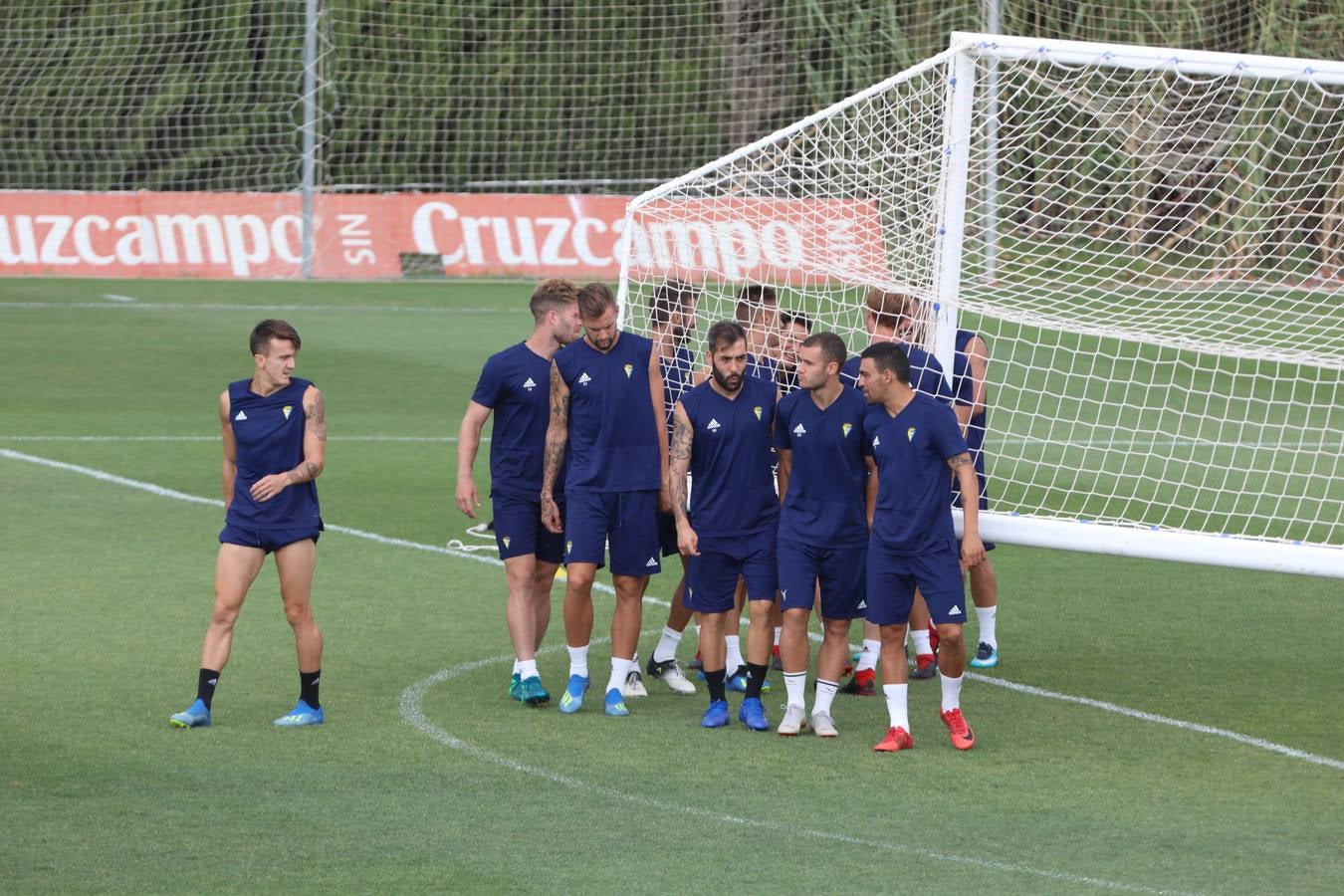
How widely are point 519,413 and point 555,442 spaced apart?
27 cm

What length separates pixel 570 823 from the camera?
7.13 metres

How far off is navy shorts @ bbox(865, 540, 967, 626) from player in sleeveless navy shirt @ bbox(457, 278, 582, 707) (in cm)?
167

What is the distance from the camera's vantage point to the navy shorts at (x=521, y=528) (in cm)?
916

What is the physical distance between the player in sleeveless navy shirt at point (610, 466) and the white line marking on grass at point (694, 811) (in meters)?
0.73

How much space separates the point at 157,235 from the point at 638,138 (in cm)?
902

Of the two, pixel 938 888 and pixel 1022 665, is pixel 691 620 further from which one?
pixel 938 888

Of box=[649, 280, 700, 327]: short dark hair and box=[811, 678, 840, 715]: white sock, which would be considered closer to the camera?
box=[811, 678, 840, 715]: white sock

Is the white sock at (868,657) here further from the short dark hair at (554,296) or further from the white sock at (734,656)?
the short dark hair at (554,296)

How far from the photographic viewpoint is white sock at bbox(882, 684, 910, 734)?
8383 millimetres

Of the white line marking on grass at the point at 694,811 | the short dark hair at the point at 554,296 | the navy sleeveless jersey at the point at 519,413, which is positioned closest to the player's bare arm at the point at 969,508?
the white line marking on grass at the point at 694,811

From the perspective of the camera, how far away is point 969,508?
8.17 m

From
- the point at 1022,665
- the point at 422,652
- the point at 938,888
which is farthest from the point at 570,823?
the point at 1022,665

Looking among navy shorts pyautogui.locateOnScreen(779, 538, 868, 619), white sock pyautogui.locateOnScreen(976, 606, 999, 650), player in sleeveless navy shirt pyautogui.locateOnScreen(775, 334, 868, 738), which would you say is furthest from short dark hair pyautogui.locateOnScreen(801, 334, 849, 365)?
white sock pyautogui.locateOnScreen(976, 606, 999, 650)

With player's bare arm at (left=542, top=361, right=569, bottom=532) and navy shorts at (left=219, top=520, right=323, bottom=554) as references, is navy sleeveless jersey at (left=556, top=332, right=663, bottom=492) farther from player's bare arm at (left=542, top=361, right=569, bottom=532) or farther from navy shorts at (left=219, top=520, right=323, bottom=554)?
navy shorts at (left=219, top=520, right=323, bottom=554)
